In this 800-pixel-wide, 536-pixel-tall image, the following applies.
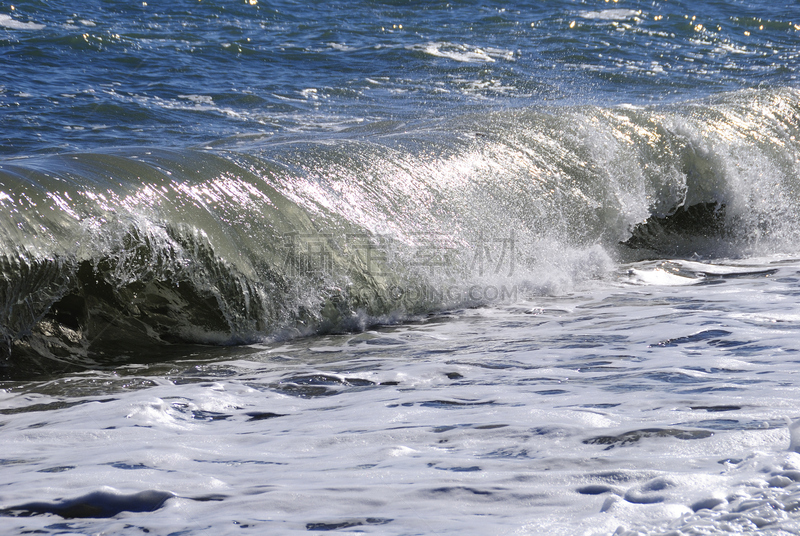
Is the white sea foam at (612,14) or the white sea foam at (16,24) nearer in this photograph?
the white sea foam at (16,24)

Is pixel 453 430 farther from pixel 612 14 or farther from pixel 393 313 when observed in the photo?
pixel 612 14

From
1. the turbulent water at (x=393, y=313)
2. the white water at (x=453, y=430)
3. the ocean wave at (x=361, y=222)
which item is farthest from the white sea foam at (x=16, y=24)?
the white water at (x=453, y=430)

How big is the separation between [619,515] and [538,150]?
4.20 m

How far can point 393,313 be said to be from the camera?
4.18 m

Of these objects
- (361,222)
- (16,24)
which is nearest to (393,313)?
(361,222)

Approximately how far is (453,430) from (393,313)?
1812 mm

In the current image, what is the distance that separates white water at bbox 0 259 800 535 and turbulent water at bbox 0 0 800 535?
1 centimetres

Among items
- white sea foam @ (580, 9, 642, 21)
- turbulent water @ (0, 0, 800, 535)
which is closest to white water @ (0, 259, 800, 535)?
turbulent water @ (0, 0, 800, 535)

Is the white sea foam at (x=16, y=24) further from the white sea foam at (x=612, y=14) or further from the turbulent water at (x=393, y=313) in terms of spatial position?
the white sea foam at (x=612, y=14)

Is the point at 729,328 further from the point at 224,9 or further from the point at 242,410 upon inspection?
the point at 224,9

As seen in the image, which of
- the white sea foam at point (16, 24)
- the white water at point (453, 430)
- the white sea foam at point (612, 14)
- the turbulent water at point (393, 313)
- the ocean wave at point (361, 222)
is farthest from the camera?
the white sea foam at point (612, 14)

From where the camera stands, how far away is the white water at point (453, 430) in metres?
1.74

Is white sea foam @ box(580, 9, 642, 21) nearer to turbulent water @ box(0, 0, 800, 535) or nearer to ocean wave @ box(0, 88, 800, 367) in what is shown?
turbulent water @ box(0, 0, 800, 535)

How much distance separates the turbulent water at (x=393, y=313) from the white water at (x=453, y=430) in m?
0.01
